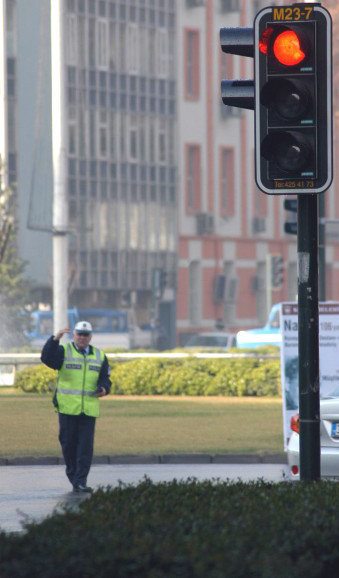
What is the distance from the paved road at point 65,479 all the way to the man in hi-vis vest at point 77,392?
426 millimetres

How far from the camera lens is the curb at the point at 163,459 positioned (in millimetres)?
20094

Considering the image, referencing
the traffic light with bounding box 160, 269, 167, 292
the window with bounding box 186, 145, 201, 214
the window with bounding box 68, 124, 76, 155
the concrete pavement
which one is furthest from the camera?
the window with bounding box 186, 145, 201, 214

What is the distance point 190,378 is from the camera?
115 ft

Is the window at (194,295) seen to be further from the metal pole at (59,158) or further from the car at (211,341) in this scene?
the metal pole at (59,158)

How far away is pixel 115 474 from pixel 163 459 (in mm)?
1756

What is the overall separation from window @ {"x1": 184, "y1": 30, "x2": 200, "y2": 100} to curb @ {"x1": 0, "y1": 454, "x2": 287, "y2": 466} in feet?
190

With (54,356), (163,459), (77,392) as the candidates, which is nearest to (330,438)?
(77,392)

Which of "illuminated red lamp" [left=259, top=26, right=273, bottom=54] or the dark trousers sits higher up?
"illuminated red lamp" [left=259, top=26, right=273, bottom=54]

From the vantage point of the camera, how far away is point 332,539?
7266mm

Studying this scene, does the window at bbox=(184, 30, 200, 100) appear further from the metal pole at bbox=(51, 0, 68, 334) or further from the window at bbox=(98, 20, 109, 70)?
the metal pole at bbox=(51, 0, 68, 334)

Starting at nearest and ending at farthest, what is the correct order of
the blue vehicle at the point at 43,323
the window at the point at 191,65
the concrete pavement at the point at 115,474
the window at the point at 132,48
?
the concrete pavement at the point at 115,474, the blue vehicle at the point at 43,323, the window at the point at 132,48, the window at the point at 191,65

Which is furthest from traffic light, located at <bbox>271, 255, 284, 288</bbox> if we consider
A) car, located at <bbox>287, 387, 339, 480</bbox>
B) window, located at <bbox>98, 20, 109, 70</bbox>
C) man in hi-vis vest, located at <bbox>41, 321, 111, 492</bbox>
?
car, located at <bbox>287, 387, 339, 480</bbox>

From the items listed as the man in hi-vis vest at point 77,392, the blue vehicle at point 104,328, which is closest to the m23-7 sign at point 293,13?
the man in hi-vis vest at point 77,392

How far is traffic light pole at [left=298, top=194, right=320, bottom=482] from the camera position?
905cm
